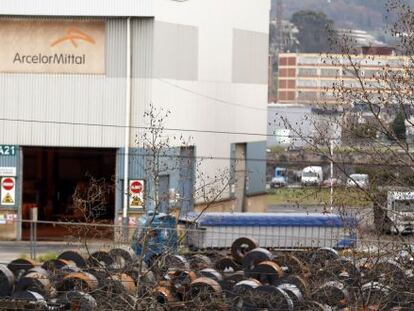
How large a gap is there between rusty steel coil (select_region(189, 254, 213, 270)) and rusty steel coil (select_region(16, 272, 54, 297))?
16.3 ft

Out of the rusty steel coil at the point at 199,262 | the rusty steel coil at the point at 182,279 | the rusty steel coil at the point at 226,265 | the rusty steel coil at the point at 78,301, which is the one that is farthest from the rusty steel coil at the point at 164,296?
the rusty steel coil at the point at 226,265

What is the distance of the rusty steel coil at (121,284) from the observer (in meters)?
22.2

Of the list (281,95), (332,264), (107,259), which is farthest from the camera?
(281,95)

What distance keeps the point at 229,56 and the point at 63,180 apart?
31.7ft

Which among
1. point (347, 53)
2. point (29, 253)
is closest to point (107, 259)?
point (347, 53)

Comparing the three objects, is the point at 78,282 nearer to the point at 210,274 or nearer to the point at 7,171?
the point at 210,274

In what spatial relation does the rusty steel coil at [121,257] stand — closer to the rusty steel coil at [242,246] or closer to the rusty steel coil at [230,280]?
the rusty steel coil at [230,280]

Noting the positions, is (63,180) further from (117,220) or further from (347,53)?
(347,53)

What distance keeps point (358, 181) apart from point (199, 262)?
12.1 m

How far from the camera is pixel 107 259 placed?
28047mm

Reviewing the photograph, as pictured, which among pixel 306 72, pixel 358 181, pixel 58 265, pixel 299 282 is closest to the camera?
pixel 358 181

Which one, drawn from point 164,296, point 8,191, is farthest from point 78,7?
point 164,296

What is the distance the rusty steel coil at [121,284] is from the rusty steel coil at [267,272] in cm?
628

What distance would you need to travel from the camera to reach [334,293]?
80.8 ft
